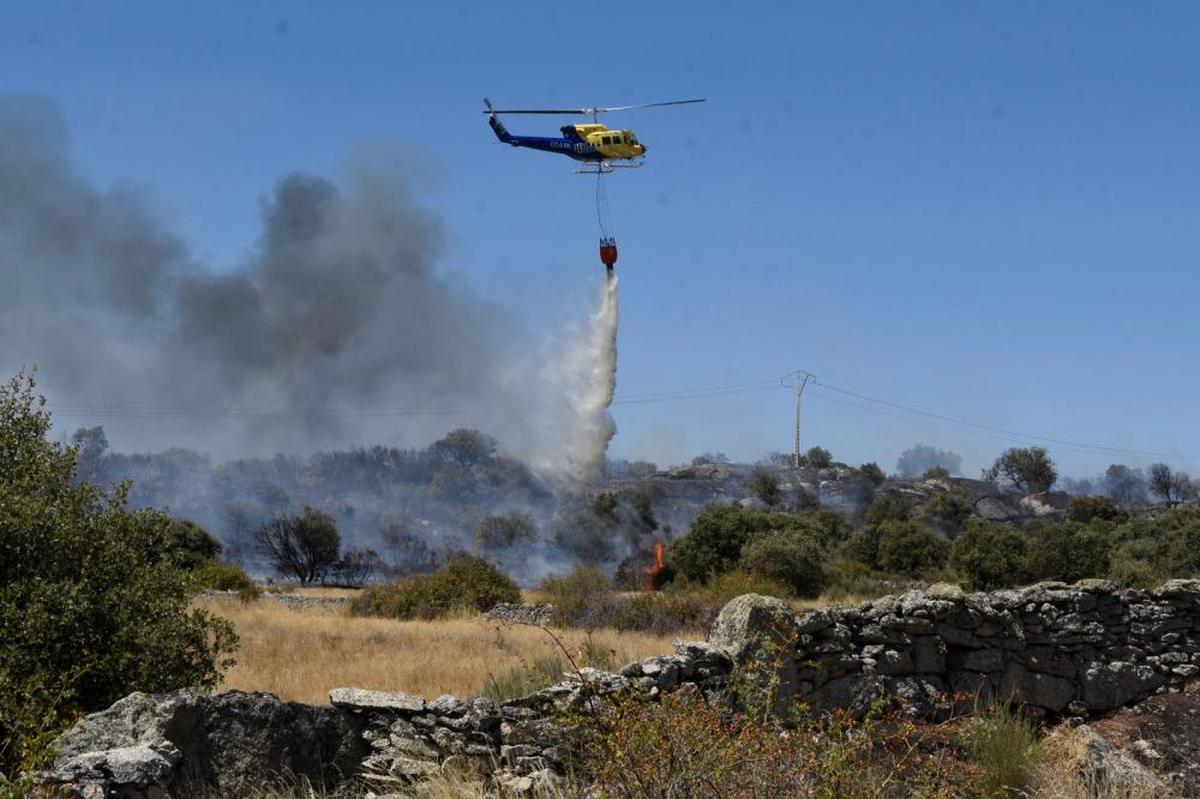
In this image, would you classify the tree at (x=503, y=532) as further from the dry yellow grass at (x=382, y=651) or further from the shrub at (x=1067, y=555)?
the dry yellow grass at (x=382, y=651)

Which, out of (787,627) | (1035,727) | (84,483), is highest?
(84,483)

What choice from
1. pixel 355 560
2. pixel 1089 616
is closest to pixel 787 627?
pixel 1089 616

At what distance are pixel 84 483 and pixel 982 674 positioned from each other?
10401 millimetres

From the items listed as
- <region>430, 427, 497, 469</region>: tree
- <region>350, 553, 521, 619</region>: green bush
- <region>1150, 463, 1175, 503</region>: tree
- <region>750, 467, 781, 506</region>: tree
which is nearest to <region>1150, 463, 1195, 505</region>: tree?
<region>1150, 463, 1175, 503</region>: tree

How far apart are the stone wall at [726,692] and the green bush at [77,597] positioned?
1.39m

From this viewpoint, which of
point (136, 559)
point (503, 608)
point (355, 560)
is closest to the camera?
point (136, 559)

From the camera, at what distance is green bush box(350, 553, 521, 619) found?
3122 cm

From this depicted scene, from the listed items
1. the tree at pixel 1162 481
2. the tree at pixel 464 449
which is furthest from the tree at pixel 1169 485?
the tree at pixel 464 449

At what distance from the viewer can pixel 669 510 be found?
94812mm

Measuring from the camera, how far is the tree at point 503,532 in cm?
7500

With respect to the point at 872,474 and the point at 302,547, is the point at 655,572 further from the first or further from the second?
the point at 872,474

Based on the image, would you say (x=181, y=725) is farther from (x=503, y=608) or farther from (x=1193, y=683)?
(x=503, y=608)

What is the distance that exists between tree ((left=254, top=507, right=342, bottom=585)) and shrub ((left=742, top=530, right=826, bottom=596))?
28281 millimetres

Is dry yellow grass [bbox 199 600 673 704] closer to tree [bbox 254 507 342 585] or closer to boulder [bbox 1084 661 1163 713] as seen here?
boulder [bbox 1084 661 1163 713]
